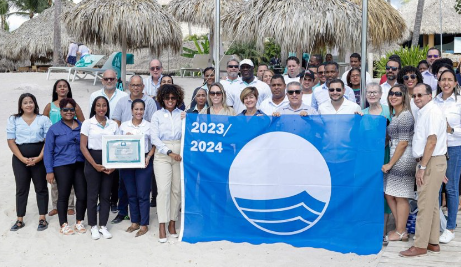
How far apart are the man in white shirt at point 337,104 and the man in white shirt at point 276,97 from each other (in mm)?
515

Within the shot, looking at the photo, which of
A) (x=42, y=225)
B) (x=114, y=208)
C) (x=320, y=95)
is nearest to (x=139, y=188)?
(x=114, y=208)

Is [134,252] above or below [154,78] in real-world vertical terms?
below

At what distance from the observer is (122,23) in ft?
46.1

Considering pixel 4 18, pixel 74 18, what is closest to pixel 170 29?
pixel 74 18

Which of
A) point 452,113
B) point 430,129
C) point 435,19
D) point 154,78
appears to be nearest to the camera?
point 430,129

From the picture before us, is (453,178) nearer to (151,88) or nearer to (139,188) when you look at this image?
(139,188)

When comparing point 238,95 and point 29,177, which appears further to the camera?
point 238,95

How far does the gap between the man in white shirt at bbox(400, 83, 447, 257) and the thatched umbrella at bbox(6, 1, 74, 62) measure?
21.9m

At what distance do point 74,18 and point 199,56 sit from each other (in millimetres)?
6516

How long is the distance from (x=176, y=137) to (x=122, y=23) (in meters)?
8.55

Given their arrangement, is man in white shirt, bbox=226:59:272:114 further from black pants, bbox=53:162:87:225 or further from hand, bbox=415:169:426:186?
hand, bbox=415:169:426:186

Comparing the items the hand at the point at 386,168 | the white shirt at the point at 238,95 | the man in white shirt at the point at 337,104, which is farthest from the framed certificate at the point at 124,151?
the hand at the point at 386,168

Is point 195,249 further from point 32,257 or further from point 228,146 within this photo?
point 32,257

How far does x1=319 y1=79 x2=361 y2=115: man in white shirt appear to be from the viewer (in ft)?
19.2
